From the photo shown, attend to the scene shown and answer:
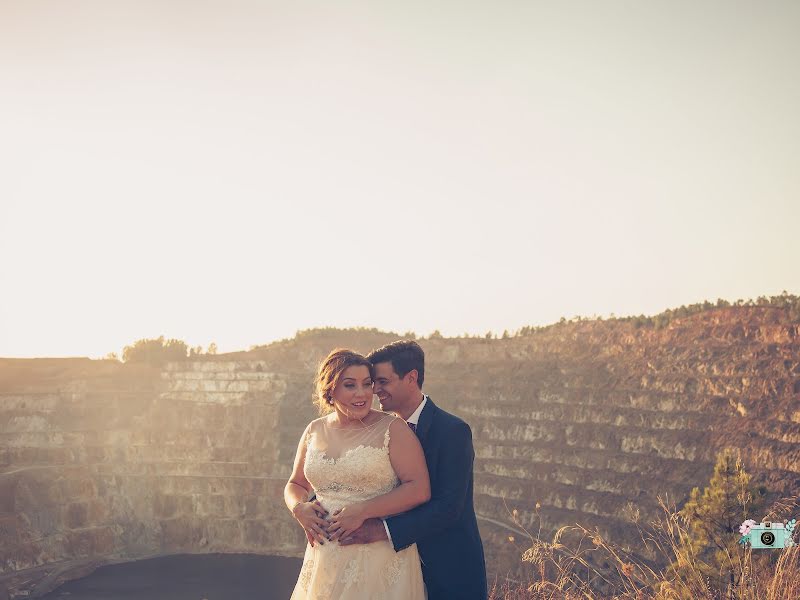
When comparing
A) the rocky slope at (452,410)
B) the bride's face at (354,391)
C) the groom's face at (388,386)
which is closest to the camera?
the bride's face at (354,391)

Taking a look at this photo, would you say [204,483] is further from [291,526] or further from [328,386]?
[328,386]

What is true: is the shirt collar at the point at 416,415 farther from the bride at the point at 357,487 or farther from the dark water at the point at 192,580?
the dark water at the point at 192,580

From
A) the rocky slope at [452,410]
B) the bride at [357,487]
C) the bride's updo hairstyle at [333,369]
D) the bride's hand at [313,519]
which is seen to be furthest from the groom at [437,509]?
the rocky slope at [452,410]

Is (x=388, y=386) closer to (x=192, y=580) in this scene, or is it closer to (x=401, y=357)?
(x=401, y=357)

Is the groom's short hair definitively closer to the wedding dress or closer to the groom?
the groom

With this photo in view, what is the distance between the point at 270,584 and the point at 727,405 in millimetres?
36199

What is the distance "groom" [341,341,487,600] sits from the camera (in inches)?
212

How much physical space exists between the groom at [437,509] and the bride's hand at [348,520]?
12cm

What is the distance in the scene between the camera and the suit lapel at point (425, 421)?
5703mm

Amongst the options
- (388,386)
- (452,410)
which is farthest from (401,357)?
(452,410)

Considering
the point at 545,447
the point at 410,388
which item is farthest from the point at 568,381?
the point at 410,388

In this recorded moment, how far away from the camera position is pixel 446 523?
17.9 ft

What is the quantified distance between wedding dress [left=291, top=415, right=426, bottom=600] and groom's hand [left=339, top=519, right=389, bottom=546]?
13 cm

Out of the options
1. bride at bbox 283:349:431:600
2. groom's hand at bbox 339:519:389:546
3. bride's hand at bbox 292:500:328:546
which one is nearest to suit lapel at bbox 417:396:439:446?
bride at bbox 283:349:431:600
